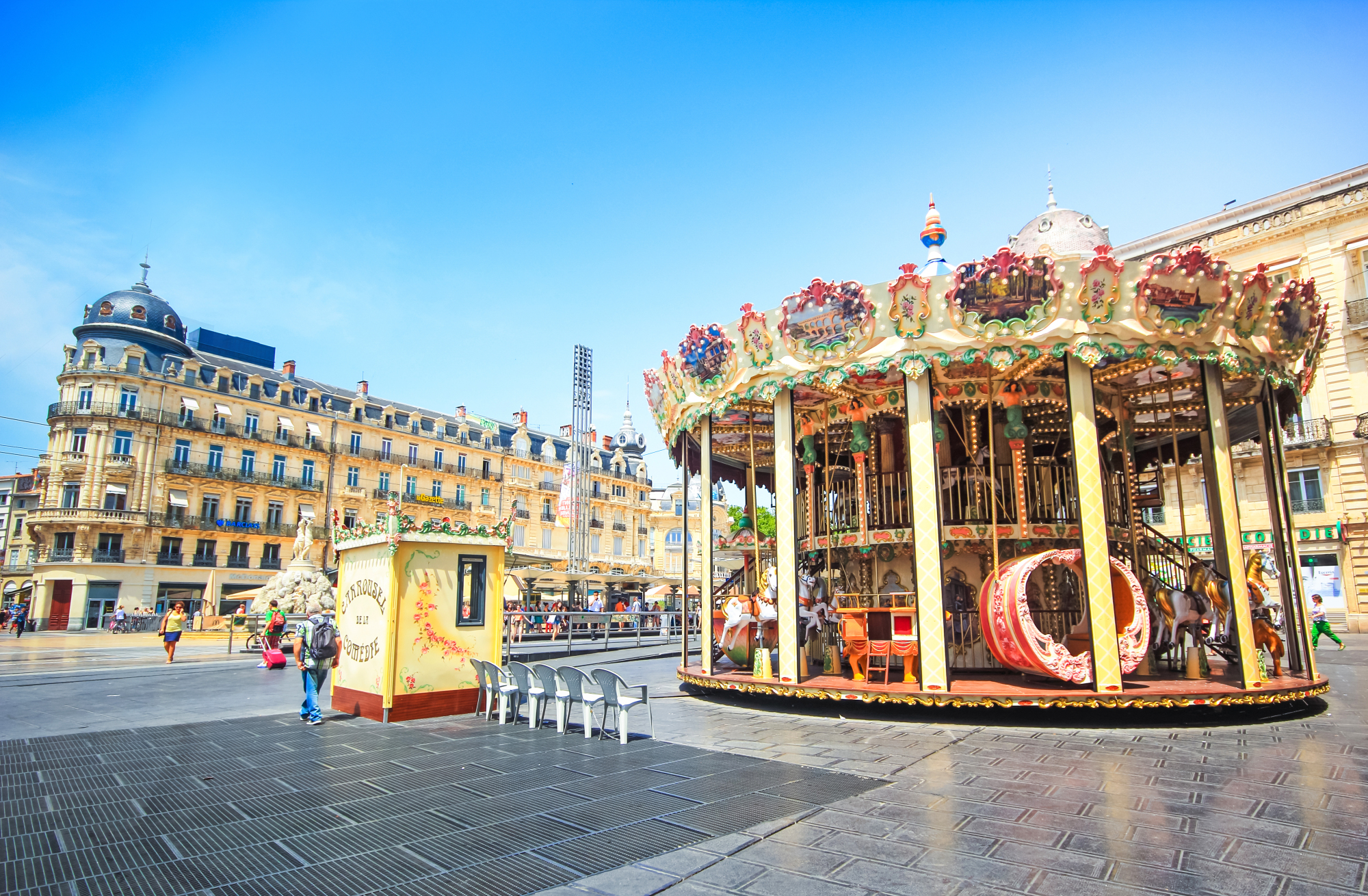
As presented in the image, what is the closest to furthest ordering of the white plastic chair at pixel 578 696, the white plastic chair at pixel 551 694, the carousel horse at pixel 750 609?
the white plastic chair at pixel 578 696 → the white plastic chair at pixel 551 694 → the carousel horse at pixel 750 609

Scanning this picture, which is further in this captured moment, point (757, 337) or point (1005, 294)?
point (757, 337)

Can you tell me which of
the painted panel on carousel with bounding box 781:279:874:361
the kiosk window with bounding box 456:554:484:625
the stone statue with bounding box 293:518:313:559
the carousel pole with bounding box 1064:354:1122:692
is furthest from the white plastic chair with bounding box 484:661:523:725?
the stone statue with bounding box 293:518:313:559

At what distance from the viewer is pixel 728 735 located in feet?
32.2

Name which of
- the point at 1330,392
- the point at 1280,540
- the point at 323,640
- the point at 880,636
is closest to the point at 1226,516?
the point at 1280,540

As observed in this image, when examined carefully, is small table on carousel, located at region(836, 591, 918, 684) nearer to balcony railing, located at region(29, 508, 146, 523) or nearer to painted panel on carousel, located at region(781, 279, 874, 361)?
painted panel on carousel, located at region(781, 279, 874, 361)

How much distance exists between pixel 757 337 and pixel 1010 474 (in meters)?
5.82

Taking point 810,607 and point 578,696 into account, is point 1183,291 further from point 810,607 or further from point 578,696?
point 578,696

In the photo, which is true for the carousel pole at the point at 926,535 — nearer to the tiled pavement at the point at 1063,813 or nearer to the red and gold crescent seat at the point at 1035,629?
the tiled pavement at the point at 1063,813

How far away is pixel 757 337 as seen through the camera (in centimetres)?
1291

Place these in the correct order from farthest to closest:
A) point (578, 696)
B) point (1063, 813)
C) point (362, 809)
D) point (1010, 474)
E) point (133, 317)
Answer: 1. point (133, 317)
2. point (1010, 474)
3. point (578, 696)
4. point (362, 809)
5. point (1063, 813)

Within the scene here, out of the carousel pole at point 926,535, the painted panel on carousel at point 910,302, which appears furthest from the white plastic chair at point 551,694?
the painted panel on carousel at point 910,302

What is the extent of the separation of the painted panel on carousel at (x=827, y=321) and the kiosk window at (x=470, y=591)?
245 inches

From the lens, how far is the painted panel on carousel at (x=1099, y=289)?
36.0ft

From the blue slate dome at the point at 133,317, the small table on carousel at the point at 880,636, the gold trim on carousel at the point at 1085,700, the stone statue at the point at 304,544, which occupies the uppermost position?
the blue slate dome at the point at 133,317
